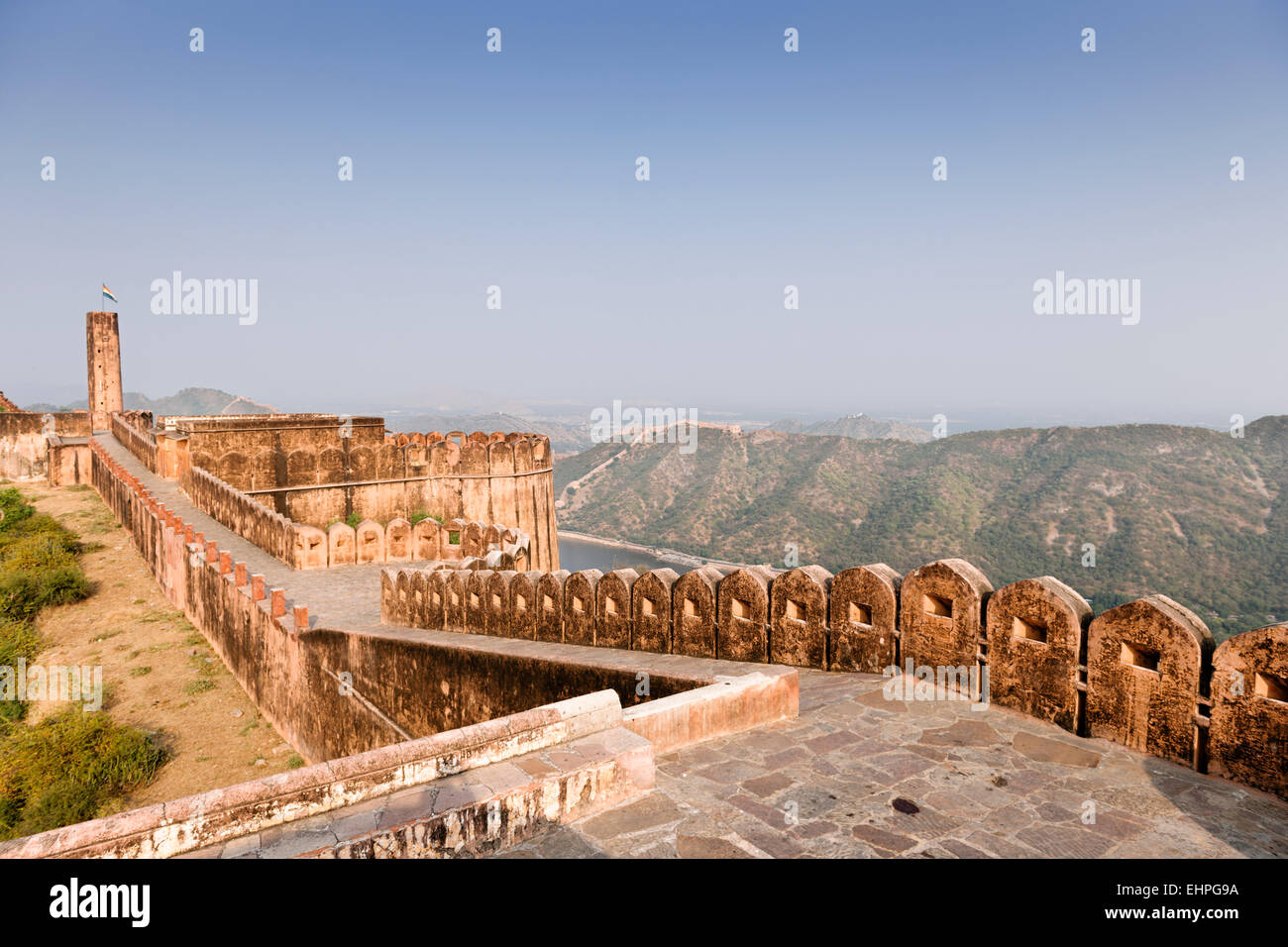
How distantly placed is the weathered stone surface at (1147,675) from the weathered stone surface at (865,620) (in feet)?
4.08

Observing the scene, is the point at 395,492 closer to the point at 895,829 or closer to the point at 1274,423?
the point at 895,829

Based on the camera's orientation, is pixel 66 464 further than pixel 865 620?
Yes

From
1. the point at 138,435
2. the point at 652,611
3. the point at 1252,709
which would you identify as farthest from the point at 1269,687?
the point at 138,435

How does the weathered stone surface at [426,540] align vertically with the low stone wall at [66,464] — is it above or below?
below

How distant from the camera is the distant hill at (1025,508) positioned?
32.7m

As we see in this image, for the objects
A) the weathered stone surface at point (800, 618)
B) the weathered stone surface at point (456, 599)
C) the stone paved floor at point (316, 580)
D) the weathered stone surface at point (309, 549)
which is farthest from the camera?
the weathered stone surface at point (309, 549)

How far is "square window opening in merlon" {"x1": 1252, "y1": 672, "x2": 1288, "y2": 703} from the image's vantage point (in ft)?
11.3

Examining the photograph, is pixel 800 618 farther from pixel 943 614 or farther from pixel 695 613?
pixel 943 614

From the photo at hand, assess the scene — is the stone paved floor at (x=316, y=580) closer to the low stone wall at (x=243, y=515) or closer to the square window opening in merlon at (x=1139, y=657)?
the low stone wall at (x=243, y=515)

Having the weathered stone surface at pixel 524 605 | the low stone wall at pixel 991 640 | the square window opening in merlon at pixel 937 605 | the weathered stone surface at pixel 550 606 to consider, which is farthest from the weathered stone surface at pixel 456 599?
the square window opening in merlon at pixel 937 605

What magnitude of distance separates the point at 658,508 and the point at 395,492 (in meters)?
47.9

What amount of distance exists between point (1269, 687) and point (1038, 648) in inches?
41.0

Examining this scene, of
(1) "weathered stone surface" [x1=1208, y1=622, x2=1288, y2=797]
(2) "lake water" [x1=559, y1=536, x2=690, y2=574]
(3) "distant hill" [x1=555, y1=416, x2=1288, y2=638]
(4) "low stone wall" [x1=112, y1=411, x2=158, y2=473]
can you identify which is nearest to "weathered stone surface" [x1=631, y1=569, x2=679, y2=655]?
(1) "weathered stone surface" [x1=1208, y1=622, x2=1288, y2=797]

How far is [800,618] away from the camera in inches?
214
